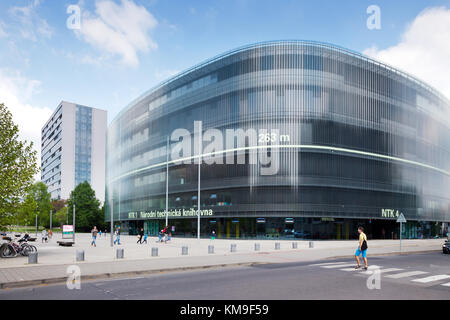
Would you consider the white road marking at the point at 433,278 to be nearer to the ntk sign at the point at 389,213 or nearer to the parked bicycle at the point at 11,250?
the parked bicycle at the point at 11,250

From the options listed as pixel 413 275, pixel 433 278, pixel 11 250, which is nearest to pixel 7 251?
pixel 11 250

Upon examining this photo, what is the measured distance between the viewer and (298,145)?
4969 cm

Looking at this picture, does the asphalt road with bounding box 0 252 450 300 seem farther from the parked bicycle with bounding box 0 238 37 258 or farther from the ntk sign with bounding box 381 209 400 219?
the ntk sign with bounding box 381 209 400 219

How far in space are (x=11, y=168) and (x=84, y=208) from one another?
8700 centimetres

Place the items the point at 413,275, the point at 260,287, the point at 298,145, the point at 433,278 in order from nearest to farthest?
the point at 260,287 → the point at 433,278 → the point at 413,275 → the point at 298,145

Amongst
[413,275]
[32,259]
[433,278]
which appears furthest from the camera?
[32,259]

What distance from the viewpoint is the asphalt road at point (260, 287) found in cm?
1061

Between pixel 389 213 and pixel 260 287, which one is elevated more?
pixel 260 287

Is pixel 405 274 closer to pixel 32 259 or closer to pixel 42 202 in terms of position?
pixel 32 259

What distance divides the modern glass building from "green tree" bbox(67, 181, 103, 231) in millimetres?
46431

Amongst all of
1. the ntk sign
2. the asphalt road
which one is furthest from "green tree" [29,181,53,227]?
the asphalt road
